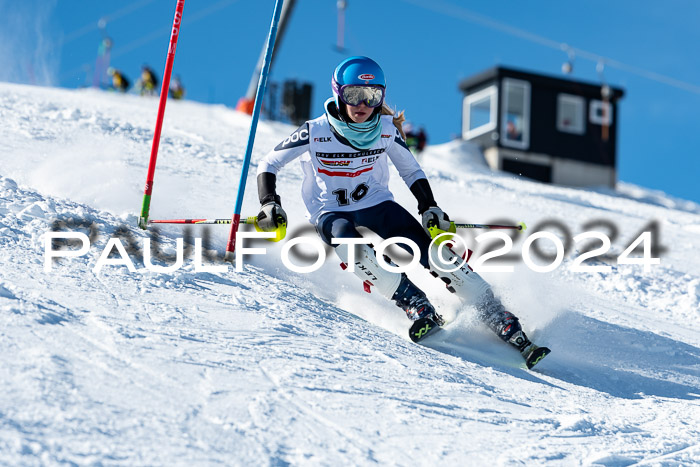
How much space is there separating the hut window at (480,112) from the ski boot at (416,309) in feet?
75.7

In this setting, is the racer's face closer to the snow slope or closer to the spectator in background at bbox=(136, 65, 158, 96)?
the snow slope

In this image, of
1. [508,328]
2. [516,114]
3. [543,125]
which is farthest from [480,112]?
[508,328]

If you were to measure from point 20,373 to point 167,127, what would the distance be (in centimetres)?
1023

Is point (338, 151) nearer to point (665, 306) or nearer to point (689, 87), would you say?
point (665, 306)

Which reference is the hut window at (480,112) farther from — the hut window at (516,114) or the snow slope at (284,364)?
the snow slope at (284,364)

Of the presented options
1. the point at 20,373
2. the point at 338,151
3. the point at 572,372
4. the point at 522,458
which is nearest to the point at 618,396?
the point at 572,372

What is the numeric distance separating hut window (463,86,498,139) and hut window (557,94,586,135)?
2.40 metres

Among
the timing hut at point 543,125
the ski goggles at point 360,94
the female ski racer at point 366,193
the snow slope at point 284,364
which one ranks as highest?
the timing hut at point 543,125

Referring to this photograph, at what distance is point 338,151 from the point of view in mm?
4898

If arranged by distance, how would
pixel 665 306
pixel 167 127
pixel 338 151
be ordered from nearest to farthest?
pixel 338 151
pixel 665 306
pixel 167 127

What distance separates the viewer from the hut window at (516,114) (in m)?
27.0

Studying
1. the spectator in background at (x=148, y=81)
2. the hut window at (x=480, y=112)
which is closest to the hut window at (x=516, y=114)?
the hut window at (x=480, y=112)

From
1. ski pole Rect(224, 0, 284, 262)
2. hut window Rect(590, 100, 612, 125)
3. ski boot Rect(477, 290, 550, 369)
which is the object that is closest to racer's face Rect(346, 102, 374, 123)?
ski pole Rect(224, 0, 284, 262)

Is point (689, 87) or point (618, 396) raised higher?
point (689, 87)
